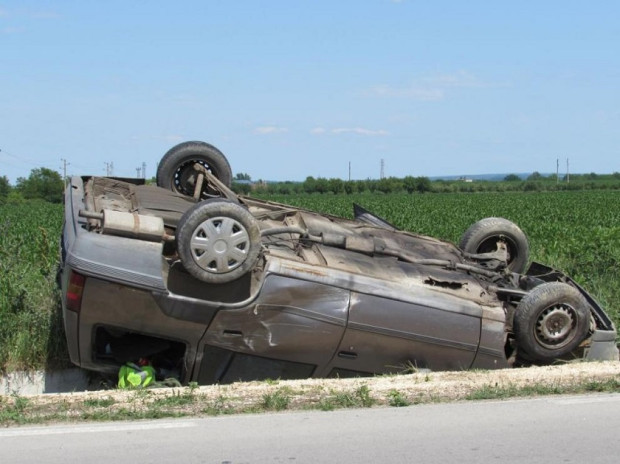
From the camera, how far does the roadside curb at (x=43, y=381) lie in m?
7.38

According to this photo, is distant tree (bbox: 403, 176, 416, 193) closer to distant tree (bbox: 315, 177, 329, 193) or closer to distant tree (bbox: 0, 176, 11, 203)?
distant tree (bbox: 315, 177, 329, 193)

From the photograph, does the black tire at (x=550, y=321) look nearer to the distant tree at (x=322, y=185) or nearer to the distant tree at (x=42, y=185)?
→ the distant tree at (x=42, y=185)

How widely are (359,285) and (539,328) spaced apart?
1658 mm

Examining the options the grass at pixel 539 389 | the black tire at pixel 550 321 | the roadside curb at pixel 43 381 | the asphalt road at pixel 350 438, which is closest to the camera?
the asphalt road at pixel 350 438

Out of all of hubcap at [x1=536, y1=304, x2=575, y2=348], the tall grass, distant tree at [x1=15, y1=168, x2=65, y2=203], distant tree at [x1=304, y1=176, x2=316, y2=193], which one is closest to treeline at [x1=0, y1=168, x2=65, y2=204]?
distant tree at [x1=15, y1=168, x2=65, y2=203]

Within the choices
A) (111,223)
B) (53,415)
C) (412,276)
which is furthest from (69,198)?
(412,276)

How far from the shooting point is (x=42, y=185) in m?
73.9

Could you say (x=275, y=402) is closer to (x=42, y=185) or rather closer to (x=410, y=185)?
(x=42, y=185)

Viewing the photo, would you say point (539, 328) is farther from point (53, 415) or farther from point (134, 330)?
point (53, 415)

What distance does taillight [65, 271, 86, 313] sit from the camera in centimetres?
543

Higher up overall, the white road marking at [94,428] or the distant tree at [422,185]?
the distant tree at [422,185]

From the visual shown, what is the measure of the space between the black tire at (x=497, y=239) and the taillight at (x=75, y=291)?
14.3 ft

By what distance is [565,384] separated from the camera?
6.07m

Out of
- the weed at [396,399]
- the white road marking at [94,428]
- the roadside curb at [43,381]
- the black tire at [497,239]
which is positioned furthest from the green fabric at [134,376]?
the black tire at [497,239]
